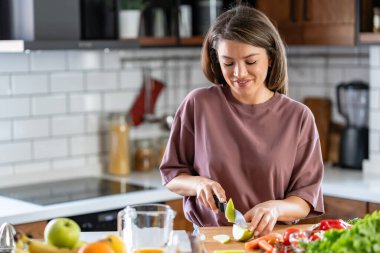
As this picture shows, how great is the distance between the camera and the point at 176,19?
175 inches

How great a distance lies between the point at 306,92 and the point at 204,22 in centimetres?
74

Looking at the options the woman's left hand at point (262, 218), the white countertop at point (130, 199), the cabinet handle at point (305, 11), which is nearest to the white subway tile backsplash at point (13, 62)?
the white countertop at point (130, 199)

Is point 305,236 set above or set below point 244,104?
below

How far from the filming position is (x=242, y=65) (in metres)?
2.60

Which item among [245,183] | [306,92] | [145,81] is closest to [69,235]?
[245,183]

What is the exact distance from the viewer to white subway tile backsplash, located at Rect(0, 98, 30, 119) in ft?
13.5

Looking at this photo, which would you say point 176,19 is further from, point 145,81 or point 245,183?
point 245,183

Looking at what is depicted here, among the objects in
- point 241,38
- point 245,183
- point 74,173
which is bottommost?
point 74,173

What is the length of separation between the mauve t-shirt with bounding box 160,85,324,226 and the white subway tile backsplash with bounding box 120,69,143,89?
6.10 feet

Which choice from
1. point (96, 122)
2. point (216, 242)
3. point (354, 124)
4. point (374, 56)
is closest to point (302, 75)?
point (354, 124)

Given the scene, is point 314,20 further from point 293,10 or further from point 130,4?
point 130,4

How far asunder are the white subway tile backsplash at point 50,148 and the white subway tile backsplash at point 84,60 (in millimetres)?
398

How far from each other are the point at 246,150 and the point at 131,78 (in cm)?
204

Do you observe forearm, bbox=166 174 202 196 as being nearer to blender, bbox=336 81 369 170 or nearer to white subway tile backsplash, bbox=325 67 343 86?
blender, bbox=336 81 369 170
